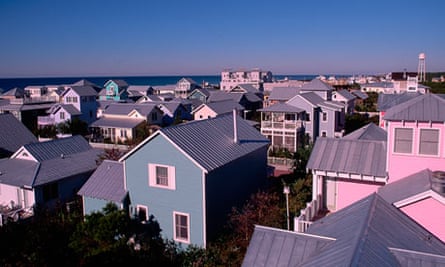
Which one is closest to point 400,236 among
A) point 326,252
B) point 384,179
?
point 326,252

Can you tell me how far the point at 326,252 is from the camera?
25.5 feet

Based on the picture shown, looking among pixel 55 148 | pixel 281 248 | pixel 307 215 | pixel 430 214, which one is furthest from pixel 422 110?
pixel 55 148

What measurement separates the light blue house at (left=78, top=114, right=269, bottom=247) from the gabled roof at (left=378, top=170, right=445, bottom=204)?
23.5 ft

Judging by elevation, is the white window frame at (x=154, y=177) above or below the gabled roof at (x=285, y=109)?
below

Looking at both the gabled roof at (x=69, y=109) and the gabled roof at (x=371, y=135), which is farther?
the gabled roof at (x=69, y=109)

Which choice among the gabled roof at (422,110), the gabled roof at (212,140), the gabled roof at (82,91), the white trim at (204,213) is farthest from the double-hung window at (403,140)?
the gabled roof at (82,91)

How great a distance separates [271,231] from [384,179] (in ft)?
23.6

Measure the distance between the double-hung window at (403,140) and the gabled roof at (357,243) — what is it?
3913mm

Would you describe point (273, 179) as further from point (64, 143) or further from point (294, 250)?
point (294, 250)

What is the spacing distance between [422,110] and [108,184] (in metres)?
14.8

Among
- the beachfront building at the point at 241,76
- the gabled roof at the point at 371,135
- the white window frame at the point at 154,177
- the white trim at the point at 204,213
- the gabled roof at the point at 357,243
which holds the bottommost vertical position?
the white trim at the point at 204,213

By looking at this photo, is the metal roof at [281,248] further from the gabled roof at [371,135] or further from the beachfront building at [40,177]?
the beachfront building at [40,177]

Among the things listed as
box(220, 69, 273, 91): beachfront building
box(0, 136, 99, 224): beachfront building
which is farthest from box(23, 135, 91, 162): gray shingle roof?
box(220, 69, 273, 91): beachfront building

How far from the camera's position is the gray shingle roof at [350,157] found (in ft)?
47.3
